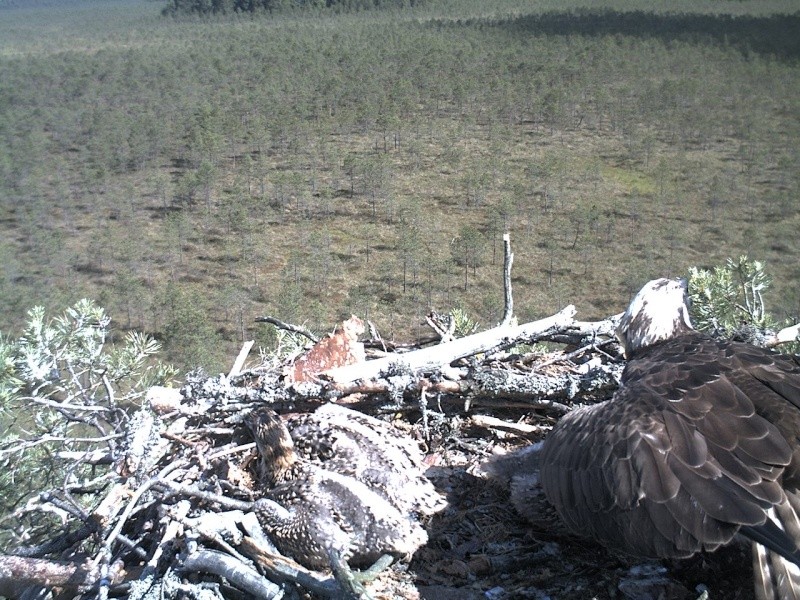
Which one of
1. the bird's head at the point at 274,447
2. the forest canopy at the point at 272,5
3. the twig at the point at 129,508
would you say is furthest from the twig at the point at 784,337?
the forest canopy at the point at 272,5

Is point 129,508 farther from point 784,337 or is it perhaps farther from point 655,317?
point 784,337

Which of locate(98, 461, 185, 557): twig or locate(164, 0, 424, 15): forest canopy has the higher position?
locate(98, 461, 185, 557): twig

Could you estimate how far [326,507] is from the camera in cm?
329

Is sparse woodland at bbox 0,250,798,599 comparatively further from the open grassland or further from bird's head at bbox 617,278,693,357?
the open grassland

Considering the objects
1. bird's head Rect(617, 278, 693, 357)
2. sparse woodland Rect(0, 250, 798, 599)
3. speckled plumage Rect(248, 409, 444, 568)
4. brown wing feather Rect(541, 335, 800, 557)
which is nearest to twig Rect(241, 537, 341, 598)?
sparse woodland Rect(0, 250, 798, 599)

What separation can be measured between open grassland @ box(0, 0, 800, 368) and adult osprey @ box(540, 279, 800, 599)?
1244 cm

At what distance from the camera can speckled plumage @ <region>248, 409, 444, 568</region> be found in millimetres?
3197

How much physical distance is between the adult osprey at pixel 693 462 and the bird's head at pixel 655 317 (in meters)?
0.61

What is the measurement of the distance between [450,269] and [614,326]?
98.1 feet

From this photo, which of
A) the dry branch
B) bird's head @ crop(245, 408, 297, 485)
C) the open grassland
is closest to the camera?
bird's head @ crop(245, 408, 297, 485)

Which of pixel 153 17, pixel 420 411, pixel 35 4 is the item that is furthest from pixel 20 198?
pixel 35 4

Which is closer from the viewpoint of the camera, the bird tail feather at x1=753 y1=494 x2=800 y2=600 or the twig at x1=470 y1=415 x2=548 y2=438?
the bird tail feather at x1=753 y1=494 x2=800 y2=600

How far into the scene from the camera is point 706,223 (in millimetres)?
40719

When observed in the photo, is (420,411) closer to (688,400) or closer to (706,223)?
(688,400)
